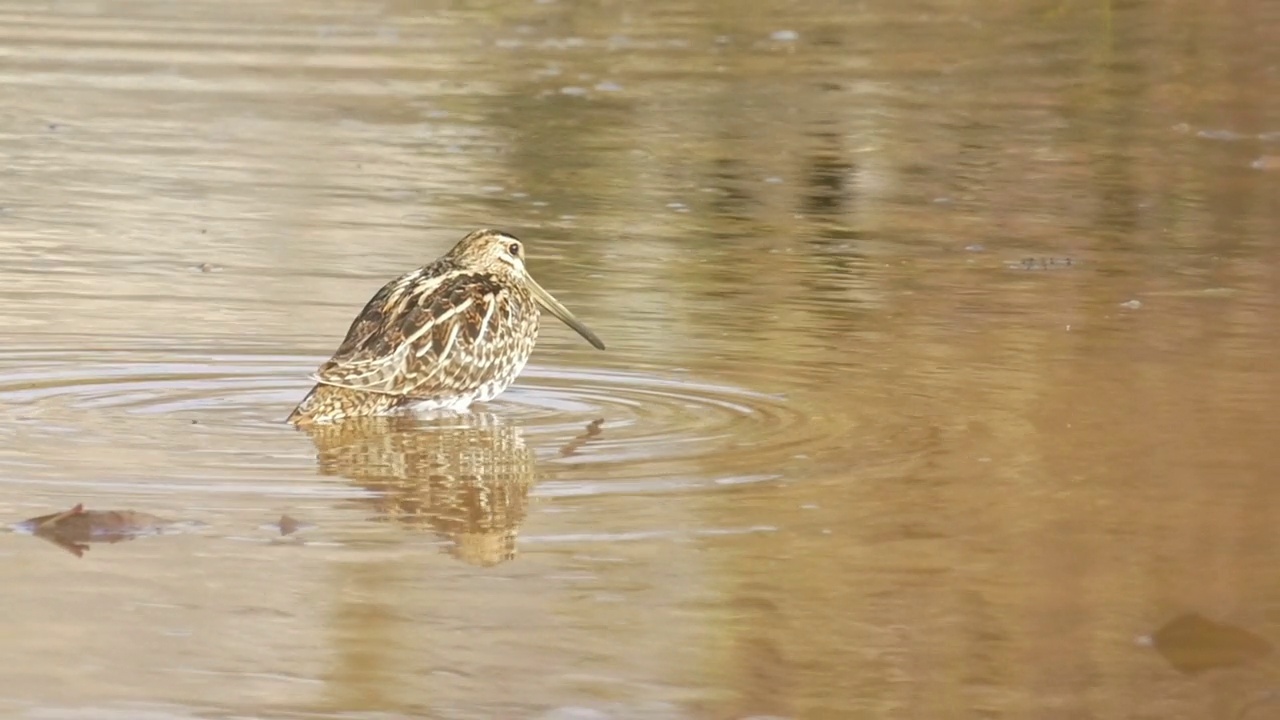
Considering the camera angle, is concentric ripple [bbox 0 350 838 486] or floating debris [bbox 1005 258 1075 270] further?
floating debris [bbox 1005 258 1075 270]

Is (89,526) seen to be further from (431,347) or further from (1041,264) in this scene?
(1041,264)

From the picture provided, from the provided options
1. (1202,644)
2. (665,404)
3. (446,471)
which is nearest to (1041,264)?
(665,404)

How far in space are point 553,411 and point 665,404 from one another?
41cm

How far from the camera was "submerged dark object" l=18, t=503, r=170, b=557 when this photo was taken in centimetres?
668

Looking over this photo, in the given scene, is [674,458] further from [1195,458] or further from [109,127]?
[109,127]

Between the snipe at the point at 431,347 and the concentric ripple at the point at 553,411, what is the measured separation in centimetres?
15

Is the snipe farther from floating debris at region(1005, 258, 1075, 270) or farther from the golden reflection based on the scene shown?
floating debris at region(1005, 258, 1075, 270)

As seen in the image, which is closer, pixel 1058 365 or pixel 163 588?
pixel 163 588

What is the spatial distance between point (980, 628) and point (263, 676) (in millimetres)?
1649

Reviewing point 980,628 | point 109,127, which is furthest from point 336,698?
point 109,127

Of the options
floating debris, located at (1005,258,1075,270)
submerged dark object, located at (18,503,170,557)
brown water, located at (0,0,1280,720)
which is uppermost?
submerged dark object, located at (18,503,170,557)

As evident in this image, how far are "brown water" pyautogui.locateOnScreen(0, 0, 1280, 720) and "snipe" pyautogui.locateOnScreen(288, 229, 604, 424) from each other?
159 millimetres

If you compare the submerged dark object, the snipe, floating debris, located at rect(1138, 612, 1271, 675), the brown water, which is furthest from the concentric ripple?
floating debris, located at rect(1138, 612, 1271, 675)

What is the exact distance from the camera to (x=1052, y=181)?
14.8 metres
